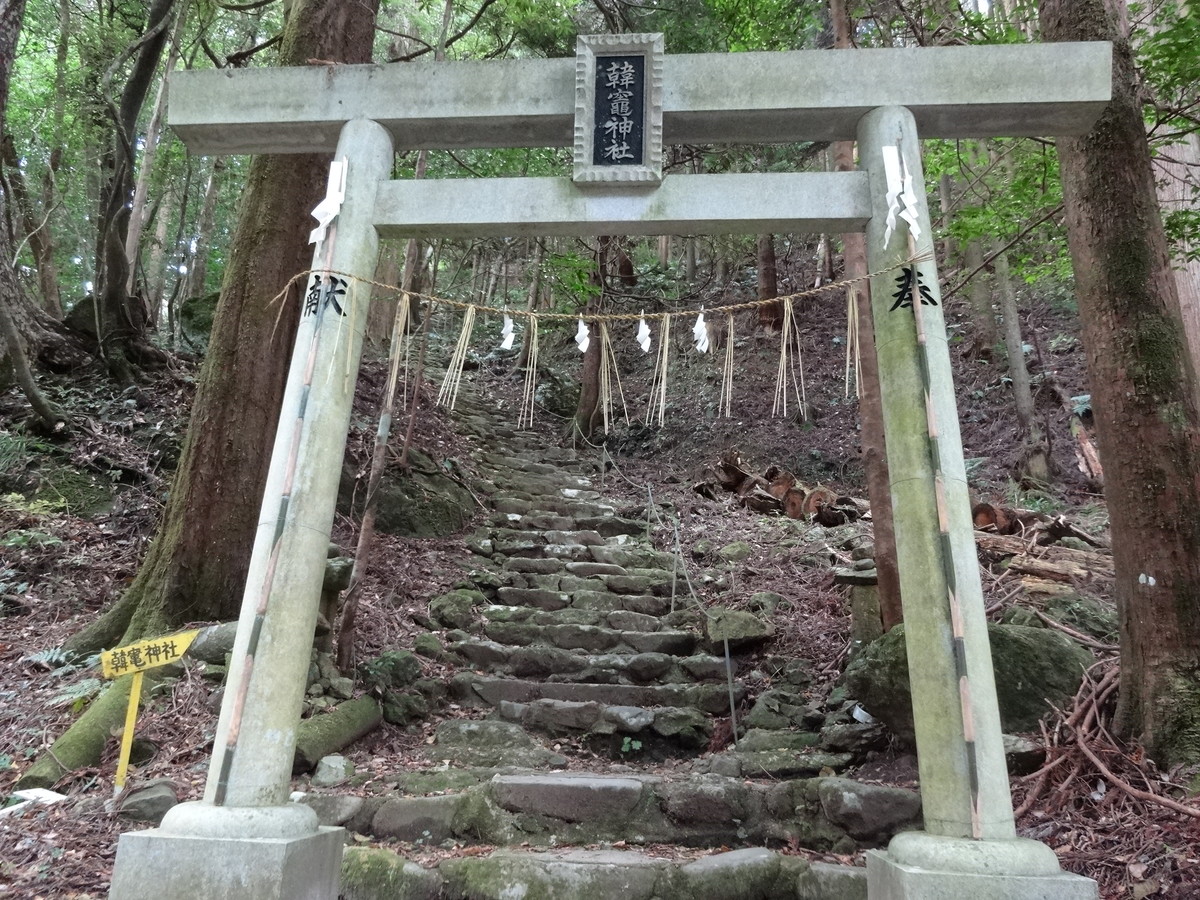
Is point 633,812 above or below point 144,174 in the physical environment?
below

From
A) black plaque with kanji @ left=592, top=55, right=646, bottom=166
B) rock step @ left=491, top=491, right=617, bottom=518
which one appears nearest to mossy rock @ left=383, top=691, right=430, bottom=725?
black plaque with kanji @ left=592, top=55, right=646, bottom=166

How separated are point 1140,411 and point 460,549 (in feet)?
20.7

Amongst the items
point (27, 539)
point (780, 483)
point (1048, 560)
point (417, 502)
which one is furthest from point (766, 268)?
point (27, 539)

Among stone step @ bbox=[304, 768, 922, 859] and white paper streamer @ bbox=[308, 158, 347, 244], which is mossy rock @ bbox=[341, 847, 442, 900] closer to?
stone step @ bbox=[304, 768, 922, 859]

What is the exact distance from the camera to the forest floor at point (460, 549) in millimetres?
3463

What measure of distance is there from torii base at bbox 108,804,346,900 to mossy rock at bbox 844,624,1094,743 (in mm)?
3289

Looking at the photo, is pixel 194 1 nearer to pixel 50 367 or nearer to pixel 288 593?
pixel 50 367

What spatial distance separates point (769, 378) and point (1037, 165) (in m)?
8.15

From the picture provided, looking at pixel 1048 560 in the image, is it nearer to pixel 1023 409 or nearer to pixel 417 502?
pixel 1023 409

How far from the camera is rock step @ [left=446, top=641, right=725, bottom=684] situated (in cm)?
605

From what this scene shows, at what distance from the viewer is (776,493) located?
10422mm

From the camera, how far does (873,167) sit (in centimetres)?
359

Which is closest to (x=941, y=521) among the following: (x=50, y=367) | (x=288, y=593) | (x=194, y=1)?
(x=288, y=593)

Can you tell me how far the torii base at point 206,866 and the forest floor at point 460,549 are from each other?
0.79 m
